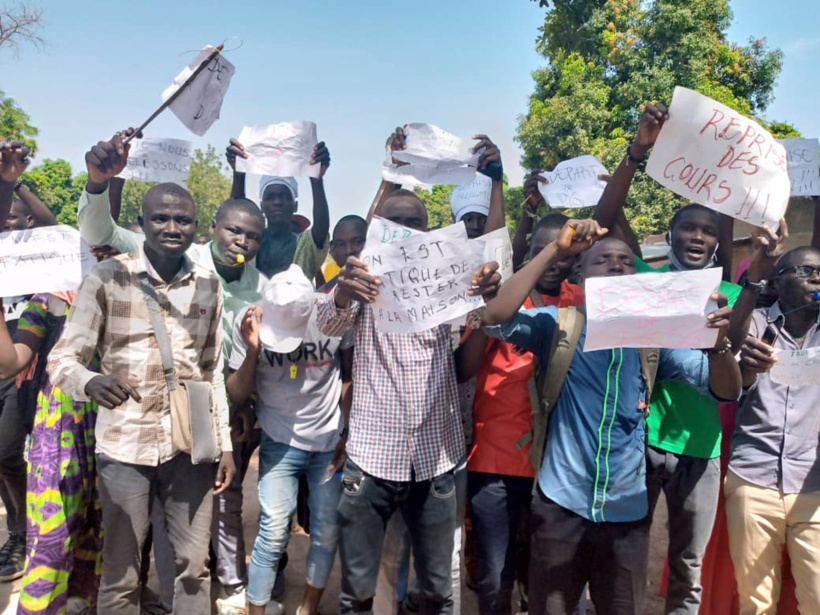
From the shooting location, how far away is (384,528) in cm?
282

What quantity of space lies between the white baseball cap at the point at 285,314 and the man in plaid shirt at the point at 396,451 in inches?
10.5

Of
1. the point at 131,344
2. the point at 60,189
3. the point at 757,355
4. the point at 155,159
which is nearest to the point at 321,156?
the point at 155,159

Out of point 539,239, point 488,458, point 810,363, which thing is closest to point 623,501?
point 488,458

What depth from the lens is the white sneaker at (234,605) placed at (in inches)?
144

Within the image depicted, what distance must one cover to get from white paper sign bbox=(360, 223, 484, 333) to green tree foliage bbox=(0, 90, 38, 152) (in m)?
22.4

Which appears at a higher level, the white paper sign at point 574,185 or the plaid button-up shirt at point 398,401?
the white paper sign at point 574,185

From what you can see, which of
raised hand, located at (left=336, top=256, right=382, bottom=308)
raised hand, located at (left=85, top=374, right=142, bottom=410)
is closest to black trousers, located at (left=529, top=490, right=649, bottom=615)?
raised hand, located at (left=336, top=256, right=382, bottom=308)

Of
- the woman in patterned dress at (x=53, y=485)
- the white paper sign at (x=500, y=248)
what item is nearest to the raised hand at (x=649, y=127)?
the white paper sign at (x=500, y=248)

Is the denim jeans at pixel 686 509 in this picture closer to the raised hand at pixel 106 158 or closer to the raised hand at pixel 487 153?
the raised hand at pixel 487 153

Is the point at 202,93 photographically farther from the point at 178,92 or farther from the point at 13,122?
the point at 13,122

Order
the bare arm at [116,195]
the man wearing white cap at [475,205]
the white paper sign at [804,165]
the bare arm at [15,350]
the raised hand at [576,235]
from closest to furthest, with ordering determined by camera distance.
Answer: the raised hand at [576,235]
the bare arm at [15,350]
the white paper sign at [804,165]
the bare arm at [116,195]
the man wearing white cap at [475,205]

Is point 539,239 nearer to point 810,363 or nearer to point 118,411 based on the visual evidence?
point 810,363

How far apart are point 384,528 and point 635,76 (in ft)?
60.0

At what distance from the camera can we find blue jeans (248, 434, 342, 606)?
332cm
